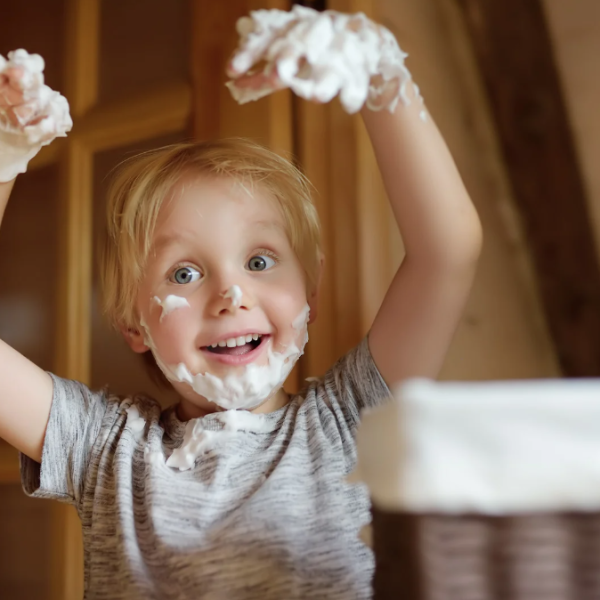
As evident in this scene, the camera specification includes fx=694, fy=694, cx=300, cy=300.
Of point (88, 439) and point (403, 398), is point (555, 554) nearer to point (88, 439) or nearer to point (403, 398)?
point (403, 398)

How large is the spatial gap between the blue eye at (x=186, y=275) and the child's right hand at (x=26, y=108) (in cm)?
18

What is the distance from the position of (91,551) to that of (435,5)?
2.98 feet

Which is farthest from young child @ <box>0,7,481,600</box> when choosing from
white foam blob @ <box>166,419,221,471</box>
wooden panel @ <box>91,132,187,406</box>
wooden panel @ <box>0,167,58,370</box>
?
wooden panel @ <box>0,167,58,370</box>

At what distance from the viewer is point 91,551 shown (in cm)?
71

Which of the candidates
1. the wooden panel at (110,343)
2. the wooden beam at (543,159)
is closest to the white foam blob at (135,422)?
the wooden panel at (110,343)

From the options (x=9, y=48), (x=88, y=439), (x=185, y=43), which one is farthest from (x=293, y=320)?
(x=9, y=48)

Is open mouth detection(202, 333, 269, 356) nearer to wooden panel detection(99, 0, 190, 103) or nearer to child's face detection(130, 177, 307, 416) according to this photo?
child's face detection(130, 177, 307, 416)

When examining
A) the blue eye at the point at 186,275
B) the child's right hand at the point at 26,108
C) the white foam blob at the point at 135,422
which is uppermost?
the child's right hand at the point at 26,108

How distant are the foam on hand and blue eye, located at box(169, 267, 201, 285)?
0.23 metres

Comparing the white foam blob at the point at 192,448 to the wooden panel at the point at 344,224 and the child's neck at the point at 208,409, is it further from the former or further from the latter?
the wooden panel at the point at 344,224

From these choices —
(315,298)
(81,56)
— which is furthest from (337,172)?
(81,56)

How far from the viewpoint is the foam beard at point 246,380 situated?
0.70 meters

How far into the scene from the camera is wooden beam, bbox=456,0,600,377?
101cm

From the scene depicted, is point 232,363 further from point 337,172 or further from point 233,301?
point 337,172
